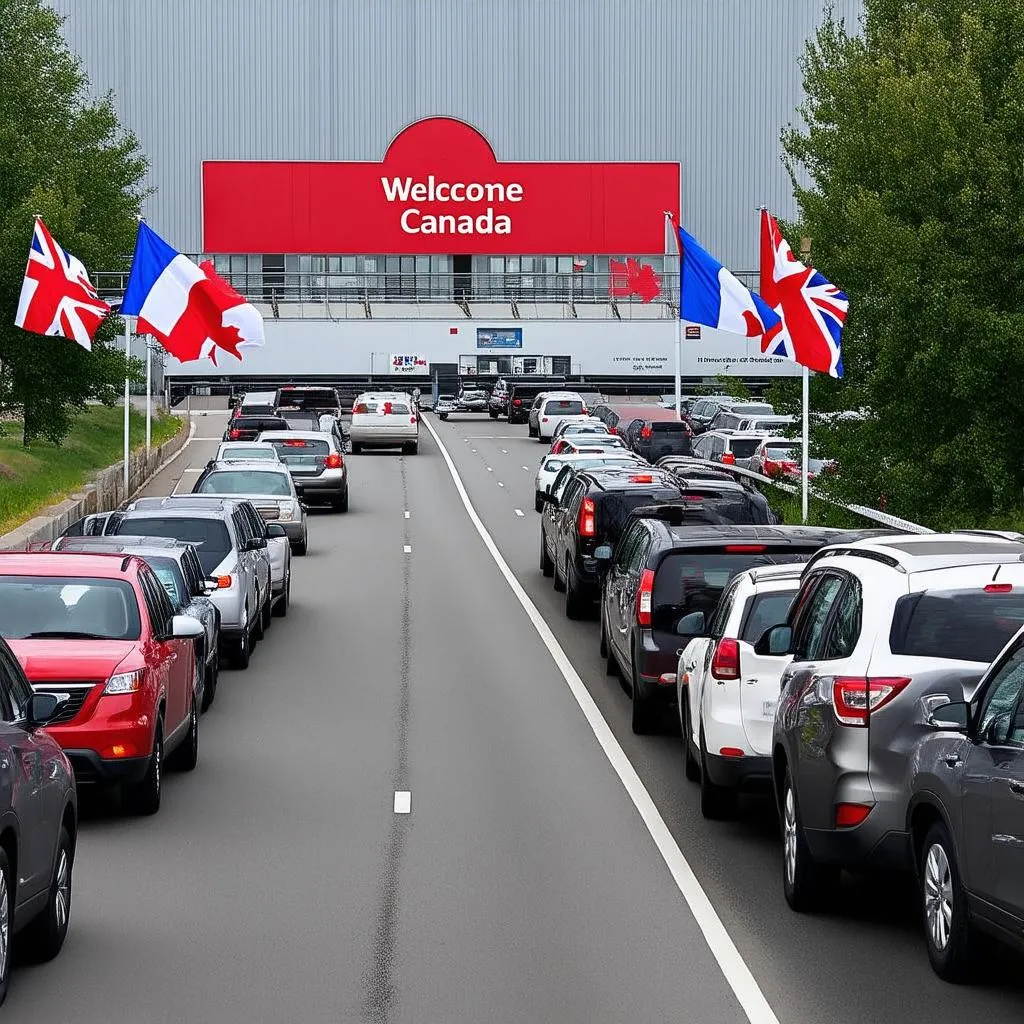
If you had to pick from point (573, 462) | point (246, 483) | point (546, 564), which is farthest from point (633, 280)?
point (546, 564)

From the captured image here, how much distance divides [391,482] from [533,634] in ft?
84.4

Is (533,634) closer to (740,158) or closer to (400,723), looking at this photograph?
(400,723)

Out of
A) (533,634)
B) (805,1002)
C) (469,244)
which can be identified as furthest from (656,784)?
(469,244)

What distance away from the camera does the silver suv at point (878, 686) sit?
9234 millimetres

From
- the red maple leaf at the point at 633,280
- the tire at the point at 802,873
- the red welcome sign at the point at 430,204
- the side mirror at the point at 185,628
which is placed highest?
the red welcome sign at the point at 430,204

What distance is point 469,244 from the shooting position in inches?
3568

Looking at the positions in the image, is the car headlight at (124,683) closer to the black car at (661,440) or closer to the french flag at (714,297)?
the french flag at (714,297)

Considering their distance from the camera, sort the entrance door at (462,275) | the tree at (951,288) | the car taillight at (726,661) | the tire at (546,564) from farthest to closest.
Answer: the entrance door at (462,275) → the tire at (546,564) → the tree at (951,288) → the car taillight at (726,661)

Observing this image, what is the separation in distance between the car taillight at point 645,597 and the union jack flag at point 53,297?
18677mm

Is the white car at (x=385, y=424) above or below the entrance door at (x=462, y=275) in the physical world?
below

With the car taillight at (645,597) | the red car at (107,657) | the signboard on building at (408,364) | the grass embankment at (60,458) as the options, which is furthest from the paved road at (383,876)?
the signboard on building at (408,364)

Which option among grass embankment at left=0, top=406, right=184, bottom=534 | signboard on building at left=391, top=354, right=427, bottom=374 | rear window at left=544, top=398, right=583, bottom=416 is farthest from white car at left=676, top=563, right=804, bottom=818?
signboard on building at left=391, top=354, right=427, bottom=374

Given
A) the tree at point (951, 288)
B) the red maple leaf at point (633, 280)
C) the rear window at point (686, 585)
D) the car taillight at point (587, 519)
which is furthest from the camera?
the red maple leaf at point (633, 280)

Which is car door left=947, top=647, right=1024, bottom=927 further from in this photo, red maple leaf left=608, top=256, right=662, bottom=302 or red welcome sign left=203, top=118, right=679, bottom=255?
red welcome sign left=203, top=118, right=679, bottom=255
